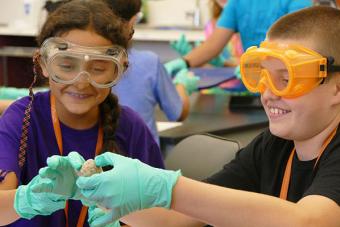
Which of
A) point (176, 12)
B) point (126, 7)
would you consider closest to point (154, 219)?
point (126, 7)

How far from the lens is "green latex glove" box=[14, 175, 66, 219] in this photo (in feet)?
3.99

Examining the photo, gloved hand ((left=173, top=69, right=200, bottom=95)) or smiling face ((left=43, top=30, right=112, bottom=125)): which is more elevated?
smiling face ((left=43, top=30, right=112, bottom=125))

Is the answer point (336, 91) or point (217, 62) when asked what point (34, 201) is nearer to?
point (336, 91)

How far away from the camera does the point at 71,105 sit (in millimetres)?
1611

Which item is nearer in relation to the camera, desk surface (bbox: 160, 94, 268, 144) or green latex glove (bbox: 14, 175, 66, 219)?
green latex glove (bbox: 14, 175, 66, 219)

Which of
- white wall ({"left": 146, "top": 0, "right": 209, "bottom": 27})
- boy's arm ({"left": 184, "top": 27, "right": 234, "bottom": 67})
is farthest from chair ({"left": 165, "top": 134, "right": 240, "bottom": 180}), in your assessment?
white wall ({"left": 146, "top": 0, "right": 209, "bottom": 27})

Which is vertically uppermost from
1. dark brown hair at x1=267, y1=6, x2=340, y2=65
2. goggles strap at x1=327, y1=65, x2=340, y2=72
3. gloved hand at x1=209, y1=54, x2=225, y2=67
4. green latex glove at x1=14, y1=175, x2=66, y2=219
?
dark brown hair at x1=267, y1=6, x2=340, y2=65

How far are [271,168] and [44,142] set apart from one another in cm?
61

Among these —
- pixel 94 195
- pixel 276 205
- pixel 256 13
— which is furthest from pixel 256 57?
pixel 256 13

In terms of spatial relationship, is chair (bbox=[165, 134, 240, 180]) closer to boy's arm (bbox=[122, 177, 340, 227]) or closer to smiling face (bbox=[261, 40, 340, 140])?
smiling face (bbox=[261, 40, 340, 140])

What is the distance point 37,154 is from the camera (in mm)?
1607

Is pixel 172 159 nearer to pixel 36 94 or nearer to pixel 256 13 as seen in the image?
pixel 36 94

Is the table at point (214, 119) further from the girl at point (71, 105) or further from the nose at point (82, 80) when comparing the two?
the nose at point (82, 80)

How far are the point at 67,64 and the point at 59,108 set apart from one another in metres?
0.16
